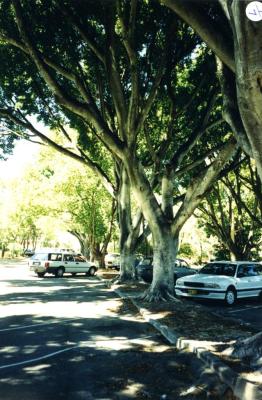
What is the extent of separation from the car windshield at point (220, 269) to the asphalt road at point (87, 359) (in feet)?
15.9

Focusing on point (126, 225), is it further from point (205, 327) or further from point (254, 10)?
point (254, 10)

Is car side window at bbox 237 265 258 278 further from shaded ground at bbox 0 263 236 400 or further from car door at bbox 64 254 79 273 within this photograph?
car door at bbox 64 254 79 273

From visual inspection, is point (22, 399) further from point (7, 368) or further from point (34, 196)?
point (34, 196)

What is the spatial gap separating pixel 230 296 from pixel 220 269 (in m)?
1.41

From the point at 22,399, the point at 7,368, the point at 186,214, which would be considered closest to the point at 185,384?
the point at 22,399

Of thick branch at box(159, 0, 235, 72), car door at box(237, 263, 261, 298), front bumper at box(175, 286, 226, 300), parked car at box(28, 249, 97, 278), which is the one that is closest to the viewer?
thick branch at box(159, 0, 235, 72)

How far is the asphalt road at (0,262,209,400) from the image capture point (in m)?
5.34

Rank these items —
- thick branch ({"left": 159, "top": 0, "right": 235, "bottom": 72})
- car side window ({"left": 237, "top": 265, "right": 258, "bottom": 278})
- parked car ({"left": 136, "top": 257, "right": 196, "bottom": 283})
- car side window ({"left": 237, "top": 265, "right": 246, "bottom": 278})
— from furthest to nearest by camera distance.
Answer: parked car ({"left": 136, "top": 257, "right": 196, "bottom": 283})
car side window ({"left": 237, "top": 265, "right": 258, "bottom": 278})
car side window ({"left": 237, "top": 265, "right": 246, "bottom": 278})
thick branch ({"left": 159, "top": 0, "right": 235, "bottom": 72})

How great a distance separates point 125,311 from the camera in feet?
39.6

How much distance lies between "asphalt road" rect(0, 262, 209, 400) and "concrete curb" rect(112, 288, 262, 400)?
18cm

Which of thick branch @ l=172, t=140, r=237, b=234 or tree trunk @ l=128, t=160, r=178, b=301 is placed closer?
thick branch @ l=172, t=140, r=237, b=234

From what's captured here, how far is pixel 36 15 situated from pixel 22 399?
1180 cm

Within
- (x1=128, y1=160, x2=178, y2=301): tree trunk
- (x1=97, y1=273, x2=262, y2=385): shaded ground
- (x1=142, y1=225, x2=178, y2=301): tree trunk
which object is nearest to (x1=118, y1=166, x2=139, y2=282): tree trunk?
(x1=128, y1=160, x2=178, y2=301): tree trunk

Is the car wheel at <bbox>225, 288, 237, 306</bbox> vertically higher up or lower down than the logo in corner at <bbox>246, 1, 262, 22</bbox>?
lower down
